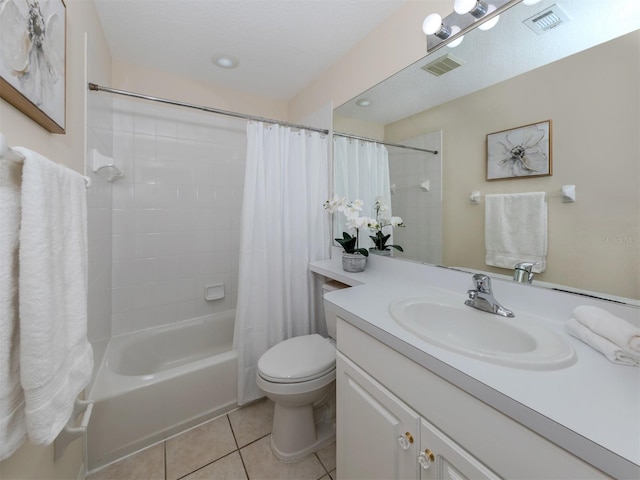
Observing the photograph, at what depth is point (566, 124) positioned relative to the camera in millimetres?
822

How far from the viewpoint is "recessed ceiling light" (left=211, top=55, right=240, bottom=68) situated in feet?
5.85

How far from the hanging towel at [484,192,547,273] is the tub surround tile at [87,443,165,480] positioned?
186cm

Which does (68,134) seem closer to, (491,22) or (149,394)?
(149,394)

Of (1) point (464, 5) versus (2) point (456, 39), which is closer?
(1) point (464, 5)

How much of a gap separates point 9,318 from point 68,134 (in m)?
0.89

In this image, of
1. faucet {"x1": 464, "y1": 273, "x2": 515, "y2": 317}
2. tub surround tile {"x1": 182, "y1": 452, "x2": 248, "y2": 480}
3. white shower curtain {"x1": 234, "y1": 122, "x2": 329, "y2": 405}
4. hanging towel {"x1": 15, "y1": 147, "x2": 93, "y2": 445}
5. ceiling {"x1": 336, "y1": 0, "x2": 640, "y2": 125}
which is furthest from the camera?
white shower curtain {"x1": 234, "y1": 122, "x2": 329, "y2": 405}

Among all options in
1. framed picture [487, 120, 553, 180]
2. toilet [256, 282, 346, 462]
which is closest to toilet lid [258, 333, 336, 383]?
toilet [256, 282, 346, 462]

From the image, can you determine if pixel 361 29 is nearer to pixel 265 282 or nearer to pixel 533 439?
pixel 265 282

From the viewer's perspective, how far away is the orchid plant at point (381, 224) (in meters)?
1.49

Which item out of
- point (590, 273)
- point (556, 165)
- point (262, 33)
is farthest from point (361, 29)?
point (590, 273)

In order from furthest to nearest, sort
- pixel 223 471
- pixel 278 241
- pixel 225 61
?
1. pixel 225 61
2. pixel 278 241
3. pixel 223 471

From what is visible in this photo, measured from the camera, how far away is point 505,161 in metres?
0.98

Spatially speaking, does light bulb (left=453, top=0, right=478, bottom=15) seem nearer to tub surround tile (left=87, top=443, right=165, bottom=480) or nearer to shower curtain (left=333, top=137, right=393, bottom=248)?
shower curtain (left=333, top=137, right=393, bottom=248)

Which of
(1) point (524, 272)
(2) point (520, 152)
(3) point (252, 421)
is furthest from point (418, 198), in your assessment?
(3) point (252, 421)
